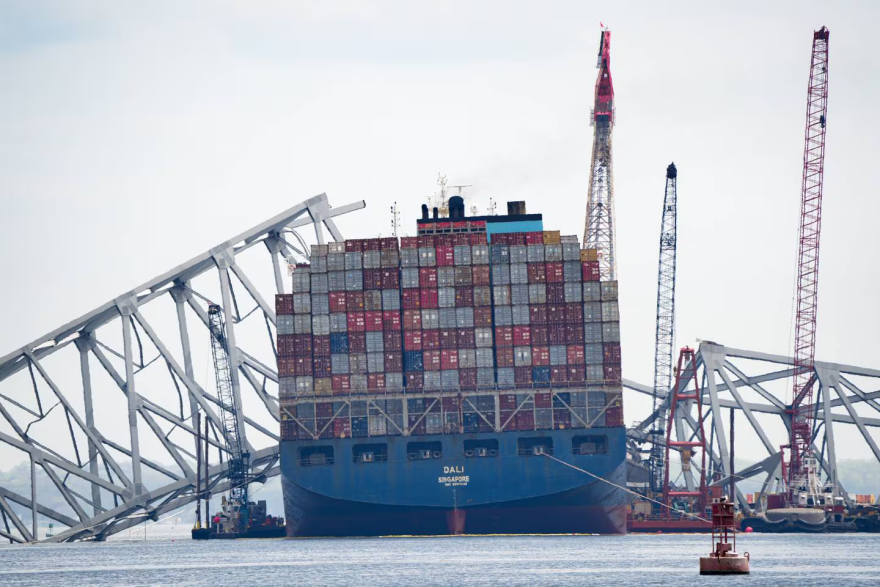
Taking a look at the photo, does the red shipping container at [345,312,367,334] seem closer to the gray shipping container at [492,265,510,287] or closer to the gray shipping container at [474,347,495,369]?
the gray shipping container at [474,347,495,369]

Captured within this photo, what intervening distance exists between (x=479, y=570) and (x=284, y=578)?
416 inches

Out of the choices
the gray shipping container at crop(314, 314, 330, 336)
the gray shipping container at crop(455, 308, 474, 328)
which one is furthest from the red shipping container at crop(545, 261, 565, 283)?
the gray shipping container at crop(314, 314, 330, 336)

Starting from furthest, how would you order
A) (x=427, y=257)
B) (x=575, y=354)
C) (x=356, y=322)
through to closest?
(x=427, y=257)
(x=356, y=322)
(x=575, y=354)

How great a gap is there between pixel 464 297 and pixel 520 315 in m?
4.59

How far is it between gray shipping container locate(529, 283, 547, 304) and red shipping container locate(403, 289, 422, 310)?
28.0ft

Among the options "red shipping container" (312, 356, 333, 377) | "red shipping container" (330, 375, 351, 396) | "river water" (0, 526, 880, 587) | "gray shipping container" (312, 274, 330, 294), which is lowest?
"river water" (0, 526, 880, 587)

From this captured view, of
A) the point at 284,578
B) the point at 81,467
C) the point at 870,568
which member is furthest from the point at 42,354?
the point at 870,568

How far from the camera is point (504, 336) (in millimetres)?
134250

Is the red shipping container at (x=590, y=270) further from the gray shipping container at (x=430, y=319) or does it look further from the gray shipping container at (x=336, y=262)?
the gray shipping container at (x=336, y=262)

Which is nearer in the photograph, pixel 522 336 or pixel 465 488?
pixel 465 488

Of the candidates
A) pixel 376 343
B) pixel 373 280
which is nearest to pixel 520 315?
pixel 376 343

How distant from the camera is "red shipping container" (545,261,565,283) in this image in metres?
135

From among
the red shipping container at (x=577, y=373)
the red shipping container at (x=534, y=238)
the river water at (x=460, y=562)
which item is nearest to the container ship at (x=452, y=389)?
the red shipping container at (x=577, y=373)

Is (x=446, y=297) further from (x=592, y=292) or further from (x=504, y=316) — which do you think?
(x=592, y=292)
